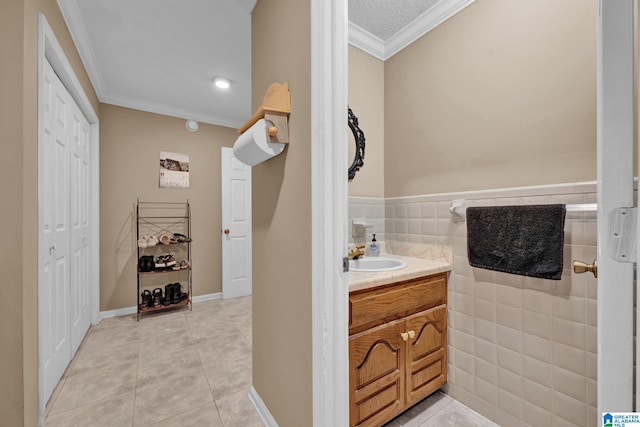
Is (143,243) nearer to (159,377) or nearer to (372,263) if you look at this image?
(159,377)

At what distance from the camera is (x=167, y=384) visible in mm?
1756

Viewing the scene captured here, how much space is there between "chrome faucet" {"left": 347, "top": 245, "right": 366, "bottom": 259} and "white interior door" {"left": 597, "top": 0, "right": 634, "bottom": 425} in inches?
51.4

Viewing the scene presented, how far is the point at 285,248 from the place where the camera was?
1.23 meters

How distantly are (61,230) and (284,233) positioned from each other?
1.80m

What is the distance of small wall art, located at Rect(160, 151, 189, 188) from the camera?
3.25m

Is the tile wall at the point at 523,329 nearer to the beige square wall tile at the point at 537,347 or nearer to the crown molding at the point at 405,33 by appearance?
the beige square wall tile at the point at 537,347

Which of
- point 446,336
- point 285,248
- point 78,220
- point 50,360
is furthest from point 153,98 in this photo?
point 446,336

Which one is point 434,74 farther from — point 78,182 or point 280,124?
point 78,182

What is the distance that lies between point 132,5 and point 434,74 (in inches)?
82.4

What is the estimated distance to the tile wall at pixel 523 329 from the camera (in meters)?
1.18

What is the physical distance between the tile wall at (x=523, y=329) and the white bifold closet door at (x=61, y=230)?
228cm

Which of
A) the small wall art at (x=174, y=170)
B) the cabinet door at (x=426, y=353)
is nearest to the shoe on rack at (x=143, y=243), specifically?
the small wall art at (x=174, y=170)

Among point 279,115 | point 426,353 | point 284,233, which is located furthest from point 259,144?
point 426,353

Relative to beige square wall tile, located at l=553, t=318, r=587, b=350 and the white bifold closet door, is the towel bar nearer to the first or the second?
beige square wall tile, located at l=553, t=318, r=587, b=350
